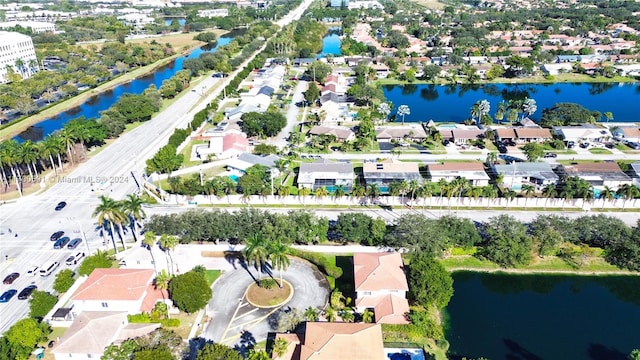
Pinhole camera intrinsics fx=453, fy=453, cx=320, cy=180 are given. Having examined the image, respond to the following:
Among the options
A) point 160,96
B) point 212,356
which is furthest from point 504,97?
point 212,356

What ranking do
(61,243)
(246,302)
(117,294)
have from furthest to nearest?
(61,243)
(246,302)
(117,294)

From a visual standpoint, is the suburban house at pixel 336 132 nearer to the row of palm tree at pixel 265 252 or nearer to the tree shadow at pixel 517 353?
the row of palm tree at pixel 265 252

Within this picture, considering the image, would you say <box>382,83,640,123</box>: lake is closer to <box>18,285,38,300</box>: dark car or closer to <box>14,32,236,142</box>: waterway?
<box>14,32,236,142</box>: waterway

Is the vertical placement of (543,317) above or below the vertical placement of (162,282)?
below

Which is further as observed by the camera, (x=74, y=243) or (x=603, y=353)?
(x=74, y=243)

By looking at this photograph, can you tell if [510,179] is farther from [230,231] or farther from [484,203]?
[230,231]

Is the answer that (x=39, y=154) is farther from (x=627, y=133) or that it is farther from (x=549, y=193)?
(x=627, y=133)

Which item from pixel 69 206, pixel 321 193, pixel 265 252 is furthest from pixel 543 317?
pixel 69 206

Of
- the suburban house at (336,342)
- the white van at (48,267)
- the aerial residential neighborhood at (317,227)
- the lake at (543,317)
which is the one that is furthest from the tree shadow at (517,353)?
the white van at (48,267)
